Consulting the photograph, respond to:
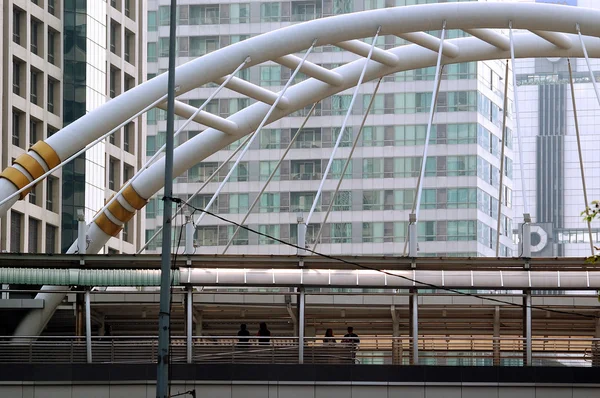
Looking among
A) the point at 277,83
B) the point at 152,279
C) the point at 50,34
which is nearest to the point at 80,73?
the point at 50,34

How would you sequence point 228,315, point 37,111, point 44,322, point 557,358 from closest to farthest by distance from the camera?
point 557,358 → point 44,322 → point 228,315 → point 37,111

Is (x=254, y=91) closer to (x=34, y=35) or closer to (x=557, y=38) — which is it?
(x=557, y=38)

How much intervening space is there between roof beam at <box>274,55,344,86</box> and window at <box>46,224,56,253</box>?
140ft

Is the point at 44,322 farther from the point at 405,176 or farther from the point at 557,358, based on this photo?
the point at 405,176

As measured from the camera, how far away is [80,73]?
95.2 metres

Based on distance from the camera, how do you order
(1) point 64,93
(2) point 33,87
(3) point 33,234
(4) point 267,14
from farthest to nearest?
1. (4) point 267,14
2. (1) point 64,93
3. (2) point 33,87
4. (3) point 33,234

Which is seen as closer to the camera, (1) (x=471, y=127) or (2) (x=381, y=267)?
(2) (x=381, y=267)

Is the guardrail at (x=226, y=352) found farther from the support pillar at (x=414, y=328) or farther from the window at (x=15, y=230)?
the window at (x=15, y=230)

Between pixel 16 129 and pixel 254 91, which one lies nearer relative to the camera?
pixel 254 91

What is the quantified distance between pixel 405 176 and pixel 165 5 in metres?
24.1

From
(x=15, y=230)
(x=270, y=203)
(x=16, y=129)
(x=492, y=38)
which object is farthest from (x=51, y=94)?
(x=492, y=38)

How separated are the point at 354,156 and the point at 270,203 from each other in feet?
26.2

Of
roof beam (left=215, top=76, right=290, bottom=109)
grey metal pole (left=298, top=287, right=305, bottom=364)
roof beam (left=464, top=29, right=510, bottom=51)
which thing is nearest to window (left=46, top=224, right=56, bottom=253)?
roof beam (left=215, top=76, right=290, bottom=109)

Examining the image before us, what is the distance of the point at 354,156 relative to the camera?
127562 millimetres
